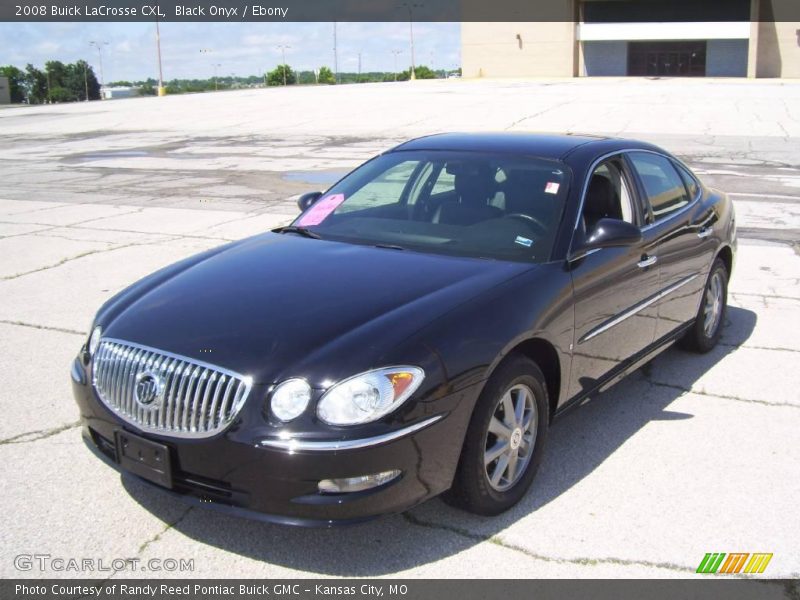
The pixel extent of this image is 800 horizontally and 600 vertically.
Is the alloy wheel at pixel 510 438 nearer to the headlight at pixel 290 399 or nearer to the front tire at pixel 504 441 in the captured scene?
the front tire at pixel 504 441

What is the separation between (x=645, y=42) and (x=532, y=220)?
75.3 metres

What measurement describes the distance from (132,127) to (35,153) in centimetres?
954

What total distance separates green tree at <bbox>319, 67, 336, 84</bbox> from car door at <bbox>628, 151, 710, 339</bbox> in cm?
10505

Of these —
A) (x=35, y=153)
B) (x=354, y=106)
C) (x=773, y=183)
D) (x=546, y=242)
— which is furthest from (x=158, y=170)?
(x=354, y=106)

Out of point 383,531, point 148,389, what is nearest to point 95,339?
point 148,389

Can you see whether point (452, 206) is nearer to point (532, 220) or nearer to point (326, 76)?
point (532, 220)

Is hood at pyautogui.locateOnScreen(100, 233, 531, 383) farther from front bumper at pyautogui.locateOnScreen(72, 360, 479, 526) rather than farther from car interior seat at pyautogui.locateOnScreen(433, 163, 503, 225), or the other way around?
car interior seat at pyautogui.locateOnScreen(433, 163, 503, 225)

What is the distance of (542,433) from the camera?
13.0ft

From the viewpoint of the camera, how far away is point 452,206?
4707mm

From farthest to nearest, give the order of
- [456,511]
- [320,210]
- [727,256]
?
[727,256] → [320,210] → [456,511]

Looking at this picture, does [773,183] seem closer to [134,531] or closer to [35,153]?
[134,531]

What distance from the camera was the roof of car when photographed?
484 cm

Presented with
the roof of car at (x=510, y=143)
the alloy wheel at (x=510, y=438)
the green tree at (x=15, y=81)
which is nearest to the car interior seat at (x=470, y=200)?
the roof of car at (x=510, y=143)

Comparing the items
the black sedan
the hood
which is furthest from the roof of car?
the hood
